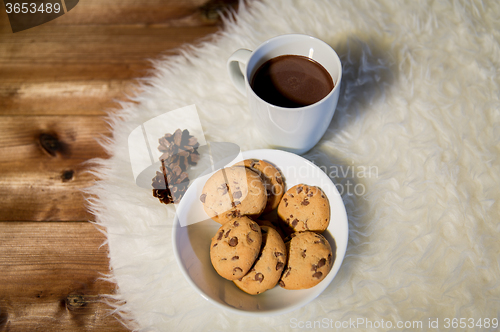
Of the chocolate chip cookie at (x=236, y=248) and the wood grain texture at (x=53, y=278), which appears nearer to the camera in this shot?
the chocolate chip cookie at (x=236, y=248)

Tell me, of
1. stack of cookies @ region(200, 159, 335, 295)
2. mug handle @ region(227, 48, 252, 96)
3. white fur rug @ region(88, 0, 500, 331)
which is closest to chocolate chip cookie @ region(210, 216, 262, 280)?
stack of cookies @ region(200, 159, 335, 295)

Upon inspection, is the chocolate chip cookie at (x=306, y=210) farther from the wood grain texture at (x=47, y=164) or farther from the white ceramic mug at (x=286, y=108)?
the wood grain texture at (x=47, y=164)

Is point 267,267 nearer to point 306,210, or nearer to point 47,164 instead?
point 306,210

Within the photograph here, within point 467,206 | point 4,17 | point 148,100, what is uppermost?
point 4,17

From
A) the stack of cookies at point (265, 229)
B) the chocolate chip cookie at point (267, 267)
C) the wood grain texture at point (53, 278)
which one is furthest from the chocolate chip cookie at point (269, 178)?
the wood grain texture at point (53, 278)

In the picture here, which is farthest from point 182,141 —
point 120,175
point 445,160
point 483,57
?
point 483,57

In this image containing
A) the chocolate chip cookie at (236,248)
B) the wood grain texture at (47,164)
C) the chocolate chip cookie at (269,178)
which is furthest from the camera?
the wood grain texture at (47,164)

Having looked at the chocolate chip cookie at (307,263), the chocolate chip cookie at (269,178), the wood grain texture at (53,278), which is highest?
the chocolate chip cookie at (269,178)

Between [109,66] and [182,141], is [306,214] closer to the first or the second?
[182,141]
